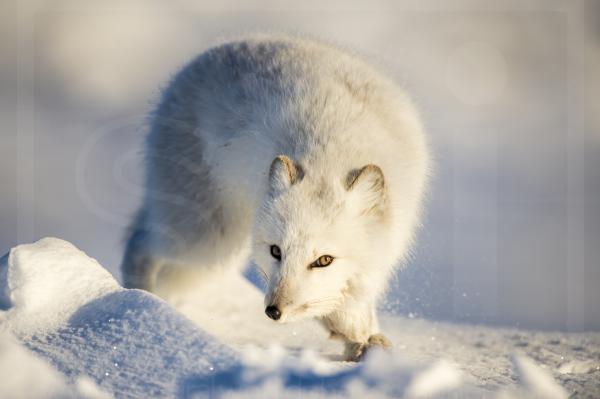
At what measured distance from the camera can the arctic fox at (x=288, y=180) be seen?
274cm

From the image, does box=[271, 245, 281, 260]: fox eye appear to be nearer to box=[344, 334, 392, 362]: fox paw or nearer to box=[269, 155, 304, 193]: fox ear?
box=[269, 155, 304, 193]: fox ear

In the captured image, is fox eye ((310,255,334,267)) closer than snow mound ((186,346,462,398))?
No

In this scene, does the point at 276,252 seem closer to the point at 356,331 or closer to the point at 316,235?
the point at 316,235

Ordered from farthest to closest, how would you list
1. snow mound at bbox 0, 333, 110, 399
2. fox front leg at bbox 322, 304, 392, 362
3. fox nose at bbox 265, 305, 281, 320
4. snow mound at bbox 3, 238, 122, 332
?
fox front leg at bbox 322, 304, 392, 362
snow mound at bbox 3, 238, 122, 332
fox nose at bbox 265, 305, 281, 320
snow mound at bbox 0, 333, 110, 399

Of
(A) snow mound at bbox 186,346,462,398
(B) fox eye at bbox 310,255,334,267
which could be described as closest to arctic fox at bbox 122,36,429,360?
(B) fox eye at bbox 310,255,334,267

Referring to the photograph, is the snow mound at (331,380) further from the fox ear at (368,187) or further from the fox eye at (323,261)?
the fox ear at (368,187)

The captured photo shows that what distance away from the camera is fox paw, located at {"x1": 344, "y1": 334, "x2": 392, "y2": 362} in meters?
3.43

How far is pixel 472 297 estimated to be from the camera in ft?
15.5

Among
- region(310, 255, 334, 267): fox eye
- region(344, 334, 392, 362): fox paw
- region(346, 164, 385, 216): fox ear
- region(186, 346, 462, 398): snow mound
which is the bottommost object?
region(344, 334, 392, 362): fox paw

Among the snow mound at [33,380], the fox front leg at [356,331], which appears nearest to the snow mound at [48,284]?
the snow mound at [33,380]

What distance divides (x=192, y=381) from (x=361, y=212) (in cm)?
107

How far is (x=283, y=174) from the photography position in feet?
9.13

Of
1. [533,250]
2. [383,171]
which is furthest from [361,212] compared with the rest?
[533,250]

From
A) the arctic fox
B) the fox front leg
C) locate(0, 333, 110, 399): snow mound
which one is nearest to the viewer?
locate(0, 333, 110, 399): snow mound
